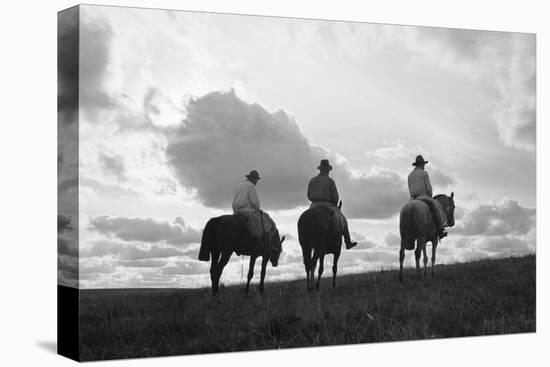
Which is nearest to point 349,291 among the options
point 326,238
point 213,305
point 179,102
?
point 326,238

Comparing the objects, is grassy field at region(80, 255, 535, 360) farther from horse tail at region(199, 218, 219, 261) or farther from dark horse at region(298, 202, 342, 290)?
horse tail at region(199, 218, 219, 261)

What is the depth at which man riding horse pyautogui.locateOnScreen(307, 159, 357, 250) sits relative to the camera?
18859 millimetres

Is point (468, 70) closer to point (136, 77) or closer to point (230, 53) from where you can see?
point (230, 53)

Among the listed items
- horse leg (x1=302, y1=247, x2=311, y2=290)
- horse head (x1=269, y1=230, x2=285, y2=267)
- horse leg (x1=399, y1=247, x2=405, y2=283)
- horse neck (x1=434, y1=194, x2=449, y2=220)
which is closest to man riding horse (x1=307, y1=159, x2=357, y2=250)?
horse leg (x1=302, y1=247, x2=311, y2=290)

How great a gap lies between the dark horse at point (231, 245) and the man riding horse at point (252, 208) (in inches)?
3.2

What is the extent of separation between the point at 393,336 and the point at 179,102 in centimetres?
508

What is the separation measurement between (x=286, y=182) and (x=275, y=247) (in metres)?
1.03

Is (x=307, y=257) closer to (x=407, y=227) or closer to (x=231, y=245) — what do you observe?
(x=231, y=245)

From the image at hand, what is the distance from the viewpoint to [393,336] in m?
19.0

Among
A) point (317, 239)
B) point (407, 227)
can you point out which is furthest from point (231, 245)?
point (407, 227)

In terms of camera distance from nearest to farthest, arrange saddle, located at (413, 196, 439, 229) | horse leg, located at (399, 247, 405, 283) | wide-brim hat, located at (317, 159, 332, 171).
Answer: wide-brim hat, located at (317, 159, 332, 171) < horse leg, located at (399, 247, 405, 283) < saddle, located at (413, 196, 439, 229)

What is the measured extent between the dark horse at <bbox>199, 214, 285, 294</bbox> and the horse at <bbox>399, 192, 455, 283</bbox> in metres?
2.33

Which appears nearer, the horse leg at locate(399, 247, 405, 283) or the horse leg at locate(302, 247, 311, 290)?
the horse leg at locate(302, 247, 311, 290)

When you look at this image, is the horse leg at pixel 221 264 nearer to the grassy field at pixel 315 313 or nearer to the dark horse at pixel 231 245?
the dark horse at pixel 231 245
